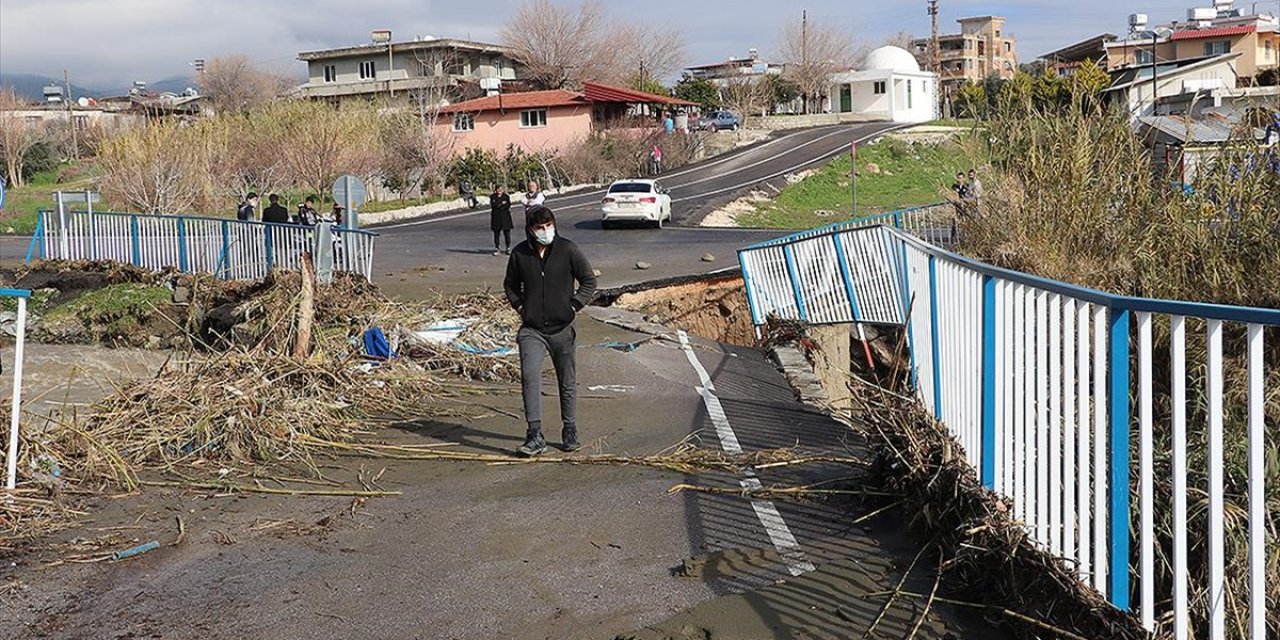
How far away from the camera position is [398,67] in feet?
289

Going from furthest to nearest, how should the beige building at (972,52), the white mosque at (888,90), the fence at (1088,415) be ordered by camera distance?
the beige building at (972,52)
the white mosque at (888,90)
the fence at (1088,415)

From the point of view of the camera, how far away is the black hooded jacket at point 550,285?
28.5 feet

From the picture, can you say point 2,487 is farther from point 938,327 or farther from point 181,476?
point 938,327

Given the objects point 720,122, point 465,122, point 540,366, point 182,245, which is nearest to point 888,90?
point 720,122

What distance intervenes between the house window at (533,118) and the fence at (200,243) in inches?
1584

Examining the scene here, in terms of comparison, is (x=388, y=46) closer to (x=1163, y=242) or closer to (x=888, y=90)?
(x=888, y=90)

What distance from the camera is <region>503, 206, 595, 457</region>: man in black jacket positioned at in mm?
8664

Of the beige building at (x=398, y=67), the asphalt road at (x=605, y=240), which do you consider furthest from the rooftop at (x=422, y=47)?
the asphalt road at (x=605, y=240)

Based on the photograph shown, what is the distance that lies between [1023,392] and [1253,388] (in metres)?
1.53

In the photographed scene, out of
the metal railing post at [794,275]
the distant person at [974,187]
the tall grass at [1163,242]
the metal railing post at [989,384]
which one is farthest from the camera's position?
the metal railing post at [794,275]

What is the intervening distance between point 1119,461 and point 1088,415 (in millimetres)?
262

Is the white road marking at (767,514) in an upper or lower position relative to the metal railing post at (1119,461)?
lower

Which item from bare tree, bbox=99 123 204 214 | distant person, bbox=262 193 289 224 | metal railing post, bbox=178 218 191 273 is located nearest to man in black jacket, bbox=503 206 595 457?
metal railing post, bbox=178 218 191 273

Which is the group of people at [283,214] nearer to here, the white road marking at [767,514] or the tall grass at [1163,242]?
the tall grass at [1163,242]
